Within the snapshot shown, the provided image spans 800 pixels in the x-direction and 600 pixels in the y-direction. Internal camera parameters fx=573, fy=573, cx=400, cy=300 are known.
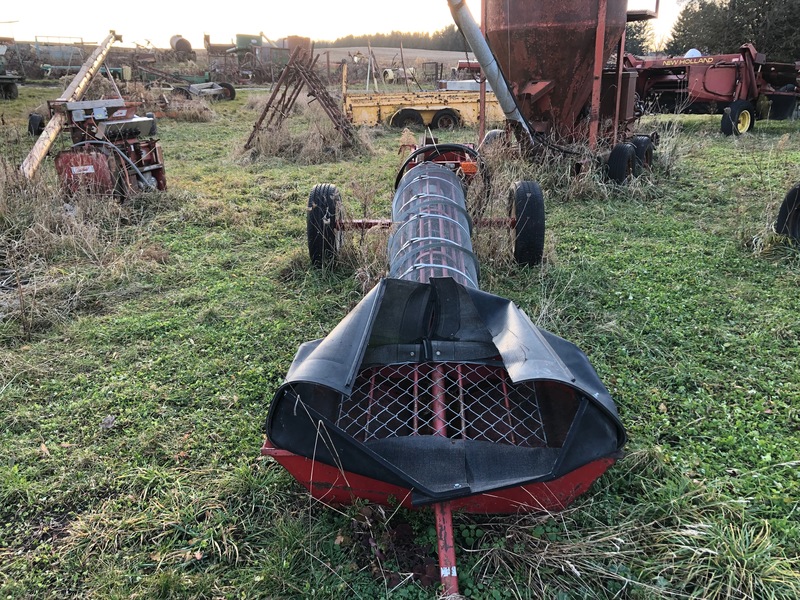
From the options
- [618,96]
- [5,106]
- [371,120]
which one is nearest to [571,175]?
[618,96]

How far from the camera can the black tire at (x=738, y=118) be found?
38.2 ft

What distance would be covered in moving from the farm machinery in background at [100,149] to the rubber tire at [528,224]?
4410 mm

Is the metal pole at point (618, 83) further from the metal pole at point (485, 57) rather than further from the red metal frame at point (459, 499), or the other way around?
the red metal frame at point (459, 499)

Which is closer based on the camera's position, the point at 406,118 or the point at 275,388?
the point at 275,388

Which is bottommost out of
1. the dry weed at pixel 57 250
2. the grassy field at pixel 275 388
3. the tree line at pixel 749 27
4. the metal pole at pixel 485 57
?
the grassy field at pixel 275 388

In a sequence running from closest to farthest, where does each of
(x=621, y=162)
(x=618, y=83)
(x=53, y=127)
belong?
(x=53, y=127) < (x=621, y=162) < (x=618, y=83)

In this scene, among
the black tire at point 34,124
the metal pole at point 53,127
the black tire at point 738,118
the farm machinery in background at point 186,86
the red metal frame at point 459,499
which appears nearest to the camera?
the red metal frame at point 459,499

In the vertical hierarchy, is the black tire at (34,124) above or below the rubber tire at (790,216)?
above

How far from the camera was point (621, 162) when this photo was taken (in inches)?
276

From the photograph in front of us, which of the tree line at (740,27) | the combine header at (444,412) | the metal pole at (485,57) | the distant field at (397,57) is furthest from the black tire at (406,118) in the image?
the distant field at (397,57)

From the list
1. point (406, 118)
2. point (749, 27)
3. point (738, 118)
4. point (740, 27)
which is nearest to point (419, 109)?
point (406, 118)

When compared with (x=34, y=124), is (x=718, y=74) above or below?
above

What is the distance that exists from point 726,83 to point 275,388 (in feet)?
41.4

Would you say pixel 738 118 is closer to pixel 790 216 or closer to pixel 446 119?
pixel 446 119
